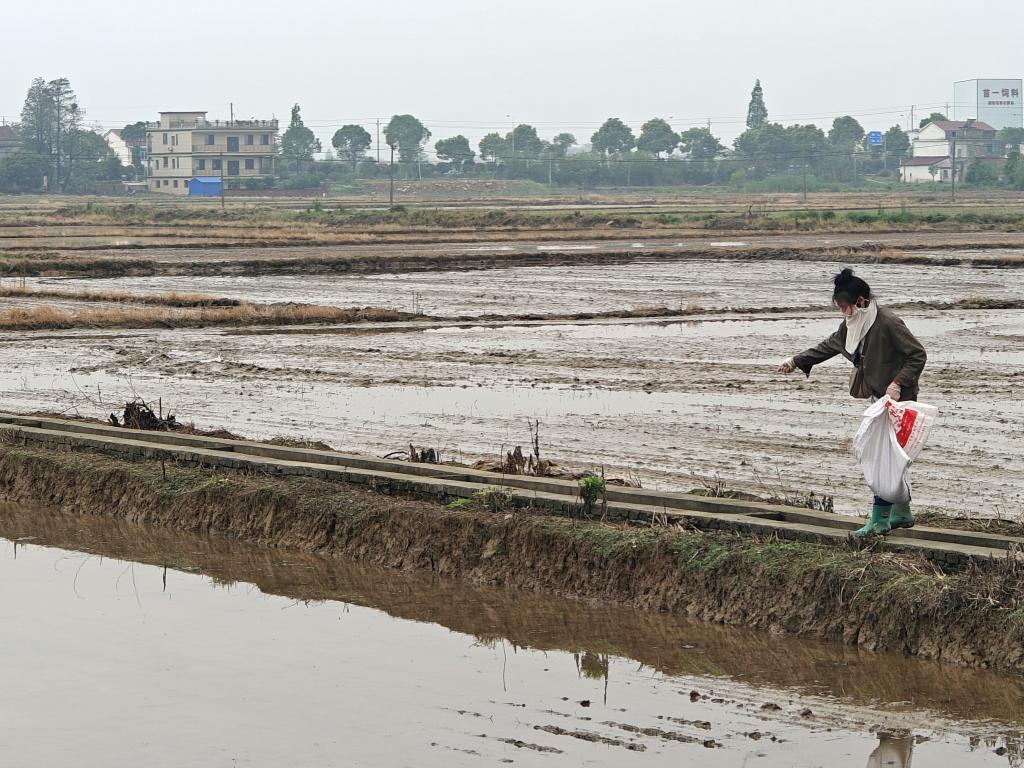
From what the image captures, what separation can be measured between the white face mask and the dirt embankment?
107cm

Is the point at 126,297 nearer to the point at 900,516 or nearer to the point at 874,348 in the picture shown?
the point at 900,516

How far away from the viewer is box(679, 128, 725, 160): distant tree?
195m

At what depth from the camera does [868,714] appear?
6102 millimetres

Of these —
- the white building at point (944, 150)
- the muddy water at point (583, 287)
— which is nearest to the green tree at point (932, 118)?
the white building at point (944, 150)

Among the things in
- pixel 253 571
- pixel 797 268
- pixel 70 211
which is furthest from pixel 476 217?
pixel 253 571

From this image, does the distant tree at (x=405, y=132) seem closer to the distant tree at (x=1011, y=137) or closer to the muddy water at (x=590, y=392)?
the distant tree at (x=1011, y=137)

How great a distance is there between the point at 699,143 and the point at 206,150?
75.4 meters

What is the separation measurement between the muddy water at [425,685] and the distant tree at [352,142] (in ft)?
588

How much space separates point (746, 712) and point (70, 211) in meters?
86.8

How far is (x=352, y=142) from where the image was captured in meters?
186

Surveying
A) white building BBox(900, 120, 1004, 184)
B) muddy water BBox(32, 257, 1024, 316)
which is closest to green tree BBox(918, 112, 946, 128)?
white building BBox(900, 120, 1004, 184)

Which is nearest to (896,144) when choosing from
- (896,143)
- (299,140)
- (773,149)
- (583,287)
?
(896,143)

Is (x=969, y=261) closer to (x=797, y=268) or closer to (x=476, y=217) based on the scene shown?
(x=797, y=268)

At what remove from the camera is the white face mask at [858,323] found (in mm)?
7277
